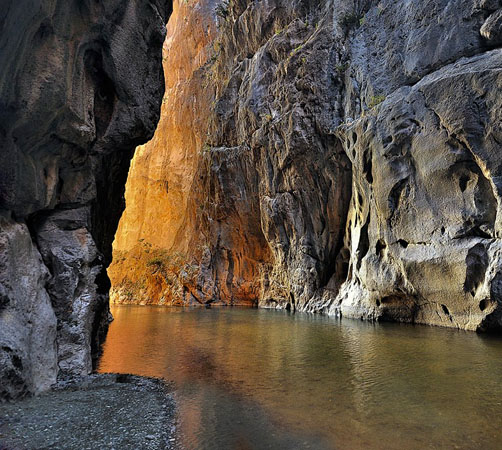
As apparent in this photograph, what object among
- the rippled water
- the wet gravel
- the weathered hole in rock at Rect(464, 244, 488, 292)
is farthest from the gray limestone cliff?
the wet gravel

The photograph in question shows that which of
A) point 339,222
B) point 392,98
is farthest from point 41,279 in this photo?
point 339,222

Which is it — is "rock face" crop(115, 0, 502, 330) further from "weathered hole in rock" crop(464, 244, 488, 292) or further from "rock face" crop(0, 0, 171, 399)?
"rock face" crop(0, 0, 171, 399)

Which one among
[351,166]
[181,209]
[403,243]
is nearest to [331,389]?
[403,243]

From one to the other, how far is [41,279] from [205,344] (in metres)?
5.72

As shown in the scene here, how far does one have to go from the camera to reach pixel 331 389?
608 cm

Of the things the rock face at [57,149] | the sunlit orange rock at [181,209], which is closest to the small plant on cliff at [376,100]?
the rock face at [57,149]

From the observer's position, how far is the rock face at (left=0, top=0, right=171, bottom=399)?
5.56 meters

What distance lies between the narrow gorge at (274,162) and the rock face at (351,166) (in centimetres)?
10

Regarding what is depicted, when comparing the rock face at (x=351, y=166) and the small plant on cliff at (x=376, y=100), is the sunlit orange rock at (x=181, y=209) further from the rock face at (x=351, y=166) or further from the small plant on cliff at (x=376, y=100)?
the small plant on cliff at (x=376, y=100)

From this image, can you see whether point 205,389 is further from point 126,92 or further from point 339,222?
point 339,222

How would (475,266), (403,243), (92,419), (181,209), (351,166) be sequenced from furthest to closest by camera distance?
(181,209), (351,166), (403,243), (475,266), (92,419)

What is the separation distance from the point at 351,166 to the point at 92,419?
67.8ft

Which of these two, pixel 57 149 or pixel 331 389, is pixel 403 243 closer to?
pixel 331 389

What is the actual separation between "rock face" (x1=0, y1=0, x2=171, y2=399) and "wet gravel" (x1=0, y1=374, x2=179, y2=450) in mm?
484
